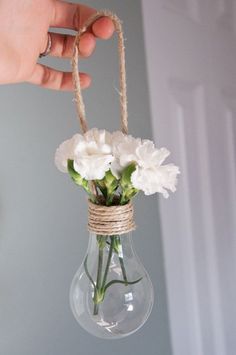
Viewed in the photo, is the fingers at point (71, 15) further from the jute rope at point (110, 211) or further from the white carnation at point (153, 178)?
the white carnation at point (153, 178)

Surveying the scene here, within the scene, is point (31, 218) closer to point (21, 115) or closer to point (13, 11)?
point (21, 115)

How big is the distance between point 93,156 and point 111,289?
215mm

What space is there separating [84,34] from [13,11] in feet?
0.37

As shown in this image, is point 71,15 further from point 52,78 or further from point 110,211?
point 110,211

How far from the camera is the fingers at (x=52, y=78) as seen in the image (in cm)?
69

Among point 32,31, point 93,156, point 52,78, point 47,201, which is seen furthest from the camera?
point 47,201

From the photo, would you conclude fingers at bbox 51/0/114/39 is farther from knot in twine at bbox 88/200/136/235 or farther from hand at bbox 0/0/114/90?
knot in twine at bbox 88/200/136/235

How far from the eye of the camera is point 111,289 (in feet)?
1.89

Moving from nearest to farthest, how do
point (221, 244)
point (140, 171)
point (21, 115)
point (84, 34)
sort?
point (140, 171) → point (84, 34) → point (21, 115) → point (221, 244)

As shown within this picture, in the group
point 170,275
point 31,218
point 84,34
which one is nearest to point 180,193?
point 170,275

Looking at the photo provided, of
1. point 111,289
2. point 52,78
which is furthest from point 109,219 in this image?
point 52,78

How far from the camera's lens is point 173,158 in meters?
0.90

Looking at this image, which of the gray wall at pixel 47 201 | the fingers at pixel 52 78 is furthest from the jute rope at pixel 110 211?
the gray wall at pixel 47 201

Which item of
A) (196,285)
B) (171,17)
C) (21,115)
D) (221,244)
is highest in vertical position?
(171,17)
